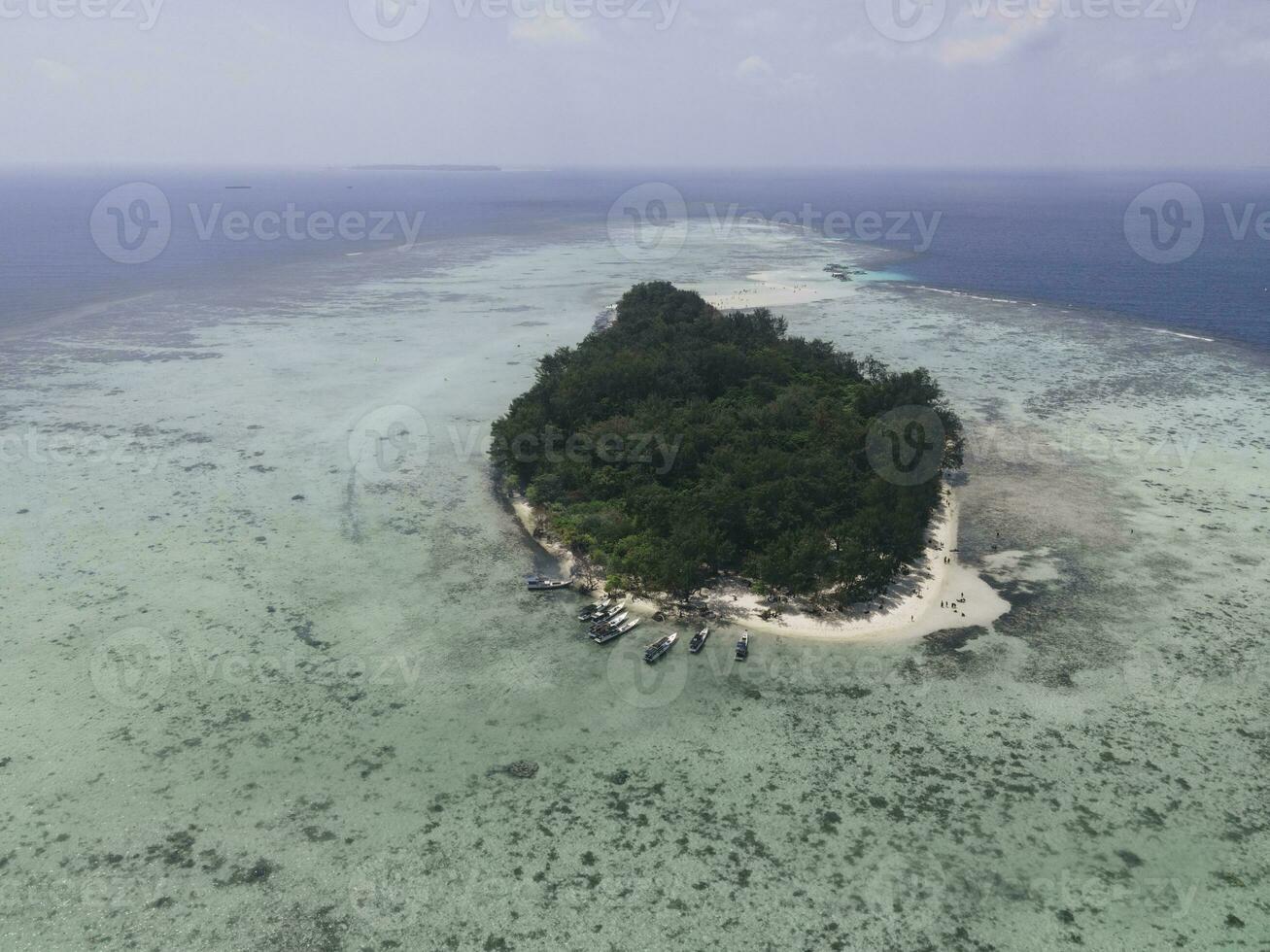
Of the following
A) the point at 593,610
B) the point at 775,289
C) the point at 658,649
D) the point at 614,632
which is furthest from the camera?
the point at 775,289

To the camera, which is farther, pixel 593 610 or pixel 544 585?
pixel 544 585

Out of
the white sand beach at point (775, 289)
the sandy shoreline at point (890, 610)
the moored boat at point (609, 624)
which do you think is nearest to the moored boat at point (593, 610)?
the moored boat at point (609, 624)

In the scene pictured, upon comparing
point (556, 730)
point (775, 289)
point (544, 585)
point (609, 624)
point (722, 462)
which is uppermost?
point (775, 289)

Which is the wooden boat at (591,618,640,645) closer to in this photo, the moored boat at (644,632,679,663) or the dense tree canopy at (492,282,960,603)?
the moored boat at (644,632,679,663)

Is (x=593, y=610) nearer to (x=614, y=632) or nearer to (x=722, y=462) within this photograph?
(x=614, y=632)

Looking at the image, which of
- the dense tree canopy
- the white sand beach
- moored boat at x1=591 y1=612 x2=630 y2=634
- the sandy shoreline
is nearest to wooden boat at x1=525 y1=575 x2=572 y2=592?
the sandy shoreline

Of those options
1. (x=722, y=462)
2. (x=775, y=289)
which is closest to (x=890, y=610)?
(x=722, y=462)

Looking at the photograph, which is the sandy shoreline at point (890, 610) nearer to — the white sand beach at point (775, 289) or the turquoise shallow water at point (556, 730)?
the turquoise shallow water at point (556, 730)

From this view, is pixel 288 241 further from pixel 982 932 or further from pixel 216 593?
pixel 982 932
